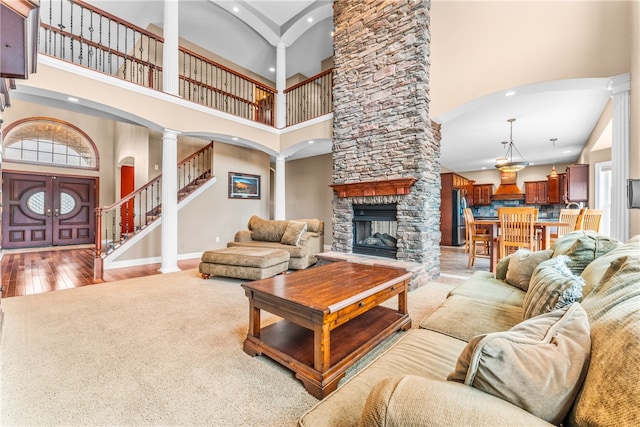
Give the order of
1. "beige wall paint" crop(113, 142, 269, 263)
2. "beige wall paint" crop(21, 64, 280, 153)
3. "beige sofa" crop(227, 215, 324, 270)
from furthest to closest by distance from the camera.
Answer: "beige wall paint" crop(113, 142, 269, 263) → "beige sofa" crop(227, 215, 324, 270) → "beige wall paint" crop(21, 64, 280, 153)

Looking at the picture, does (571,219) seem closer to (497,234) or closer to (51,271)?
(497,234)

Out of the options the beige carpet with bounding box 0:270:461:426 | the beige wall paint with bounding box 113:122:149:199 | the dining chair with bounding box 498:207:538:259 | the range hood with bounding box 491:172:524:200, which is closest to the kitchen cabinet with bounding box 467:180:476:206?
the range hood with bounding box 491:172:524:200

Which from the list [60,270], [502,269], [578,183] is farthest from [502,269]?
[60,270]

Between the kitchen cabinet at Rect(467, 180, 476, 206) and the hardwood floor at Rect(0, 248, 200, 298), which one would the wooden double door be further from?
the kitchen cabinet at Rect(467, 180, 476, 206)

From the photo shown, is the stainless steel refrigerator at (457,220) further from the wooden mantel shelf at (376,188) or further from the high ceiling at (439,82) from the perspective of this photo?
the wooden mantel shelf at (376,188)

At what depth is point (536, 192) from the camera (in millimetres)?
8930

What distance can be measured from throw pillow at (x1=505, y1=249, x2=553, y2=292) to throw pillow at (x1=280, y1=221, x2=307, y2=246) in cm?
310

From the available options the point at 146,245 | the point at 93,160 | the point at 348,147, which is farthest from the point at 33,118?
the point at 348,147

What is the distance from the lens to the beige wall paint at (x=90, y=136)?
680 centimetres

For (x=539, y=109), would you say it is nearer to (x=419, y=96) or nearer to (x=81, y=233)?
(x=419, y=96)

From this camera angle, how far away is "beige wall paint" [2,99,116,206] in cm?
680

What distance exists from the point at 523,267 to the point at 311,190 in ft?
19.8

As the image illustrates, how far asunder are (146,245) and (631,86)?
7491 mm

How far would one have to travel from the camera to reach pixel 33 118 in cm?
699
